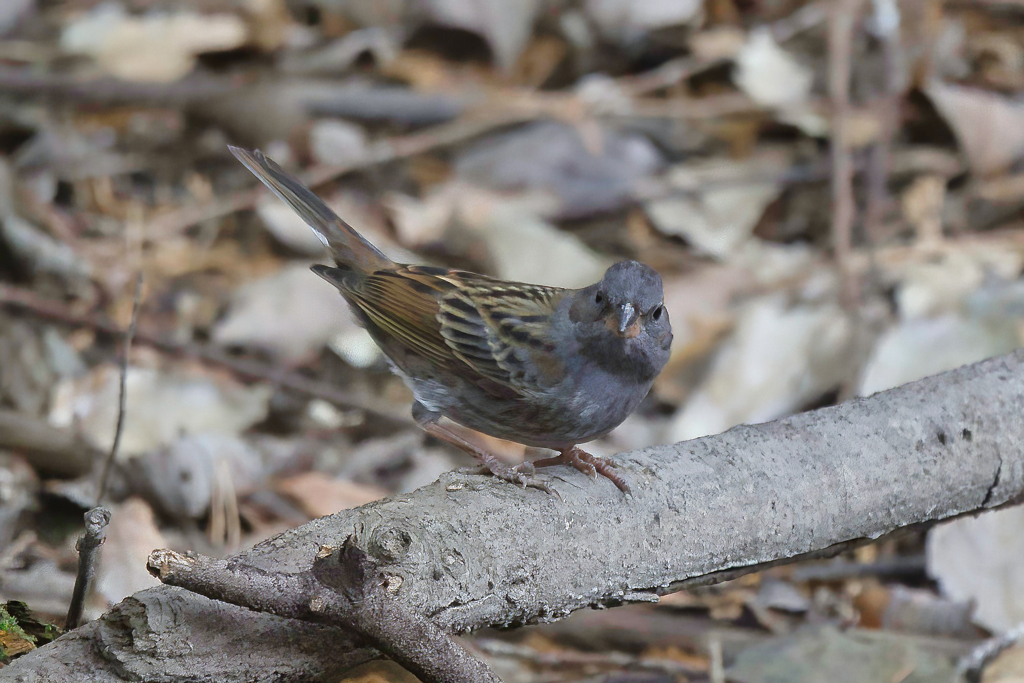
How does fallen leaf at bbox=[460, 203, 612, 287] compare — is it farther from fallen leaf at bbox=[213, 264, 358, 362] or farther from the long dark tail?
the long dark tail

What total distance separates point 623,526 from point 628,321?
31.9 inches

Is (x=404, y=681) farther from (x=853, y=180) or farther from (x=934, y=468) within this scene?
(x=853, y=180)

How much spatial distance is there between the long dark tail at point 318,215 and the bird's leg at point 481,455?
656mm

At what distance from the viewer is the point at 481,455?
10.2ft

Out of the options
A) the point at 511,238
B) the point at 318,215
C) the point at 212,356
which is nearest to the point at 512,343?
the point at 318,215

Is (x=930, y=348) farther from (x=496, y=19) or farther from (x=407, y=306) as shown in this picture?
(x=496, y=19)

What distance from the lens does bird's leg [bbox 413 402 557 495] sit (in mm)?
2455

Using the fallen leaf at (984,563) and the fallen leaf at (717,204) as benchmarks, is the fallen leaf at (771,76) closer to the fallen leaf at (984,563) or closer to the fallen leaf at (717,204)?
the fallen leaf at (717,204)

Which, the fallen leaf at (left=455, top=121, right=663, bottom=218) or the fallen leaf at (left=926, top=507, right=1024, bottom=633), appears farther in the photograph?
the fallen leaf at (left=455, top=121, right=663, bottom=218)

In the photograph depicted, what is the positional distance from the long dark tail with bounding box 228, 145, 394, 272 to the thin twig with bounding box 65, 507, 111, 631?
74.4 inches

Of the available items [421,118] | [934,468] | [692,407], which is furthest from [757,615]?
[421,118]

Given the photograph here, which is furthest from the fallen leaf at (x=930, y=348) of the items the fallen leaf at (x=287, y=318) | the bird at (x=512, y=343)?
the fallen leaf at (x=287, y=318)

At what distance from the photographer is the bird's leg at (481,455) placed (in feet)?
8.05

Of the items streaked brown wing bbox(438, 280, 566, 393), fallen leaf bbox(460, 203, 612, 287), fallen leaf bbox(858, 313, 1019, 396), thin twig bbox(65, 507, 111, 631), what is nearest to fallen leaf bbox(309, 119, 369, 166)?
fallen leaf bbox(460, 203, 612, 287)
